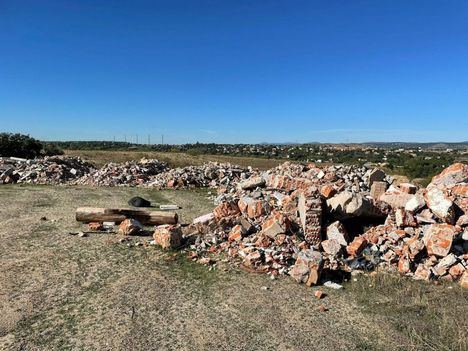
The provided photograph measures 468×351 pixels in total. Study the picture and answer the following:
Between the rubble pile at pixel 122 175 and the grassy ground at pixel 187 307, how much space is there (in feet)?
35.5

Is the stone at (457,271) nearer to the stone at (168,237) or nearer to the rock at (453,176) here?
the rock at (453,176)

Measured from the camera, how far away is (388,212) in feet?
32.4

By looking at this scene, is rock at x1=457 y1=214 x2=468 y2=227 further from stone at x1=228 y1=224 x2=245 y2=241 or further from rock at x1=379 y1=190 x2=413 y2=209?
stone at x1=228 y1=224 x2=245 y2=241

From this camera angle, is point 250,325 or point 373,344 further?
point 250,325

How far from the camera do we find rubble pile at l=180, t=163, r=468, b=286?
774 centimetres

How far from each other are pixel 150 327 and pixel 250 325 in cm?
137

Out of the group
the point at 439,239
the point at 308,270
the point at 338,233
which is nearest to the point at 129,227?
the point at 308,270

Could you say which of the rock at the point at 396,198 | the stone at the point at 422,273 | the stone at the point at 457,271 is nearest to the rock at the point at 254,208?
the rock at the point at 396,198

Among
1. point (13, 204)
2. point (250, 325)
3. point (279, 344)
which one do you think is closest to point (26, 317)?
point (250, 325)

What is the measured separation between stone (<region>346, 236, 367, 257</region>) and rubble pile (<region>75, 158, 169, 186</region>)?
1322 cm

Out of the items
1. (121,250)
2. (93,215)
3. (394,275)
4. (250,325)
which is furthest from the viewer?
(93,215)

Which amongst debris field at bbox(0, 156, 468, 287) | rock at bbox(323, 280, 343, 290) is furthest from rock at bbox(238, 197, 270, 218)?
rock at bbox(323, 280, 343, 290)

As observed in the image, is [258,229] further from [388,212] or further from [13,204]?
[13,204]

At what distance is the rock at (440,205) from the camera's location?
8.66 meters
